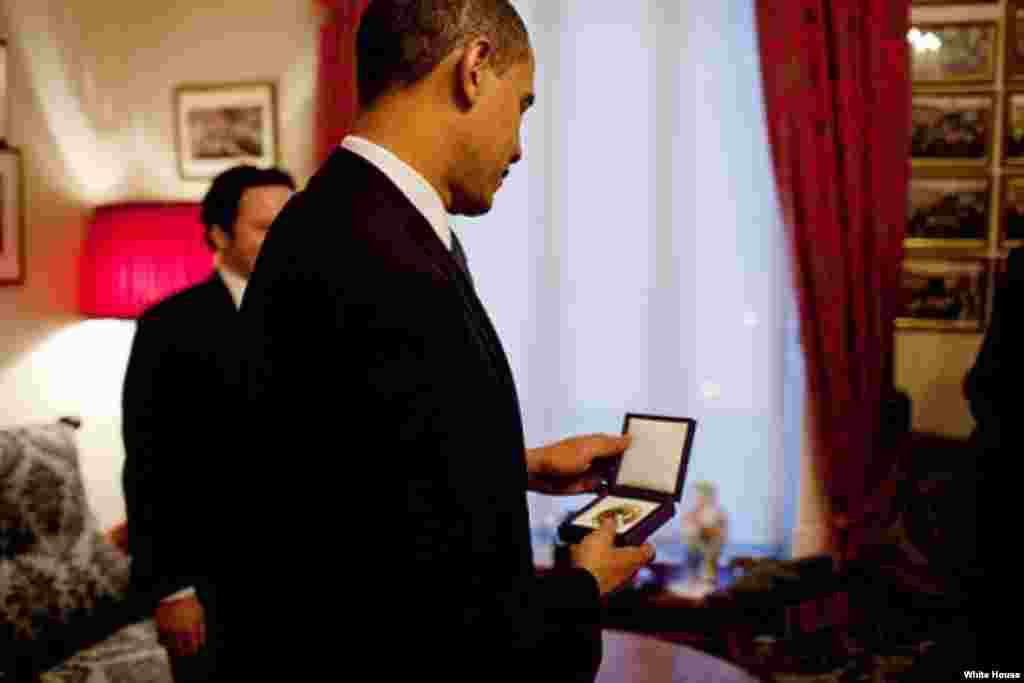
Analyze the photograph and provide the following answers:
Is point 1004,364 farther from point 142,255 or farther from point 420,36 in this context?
point 142,255

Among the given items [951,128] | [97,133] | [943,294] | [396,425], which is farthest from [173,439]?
[951,128]

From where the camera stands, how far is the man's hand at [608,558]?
113 centimetres

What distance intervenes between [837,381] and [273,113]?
8.51ft

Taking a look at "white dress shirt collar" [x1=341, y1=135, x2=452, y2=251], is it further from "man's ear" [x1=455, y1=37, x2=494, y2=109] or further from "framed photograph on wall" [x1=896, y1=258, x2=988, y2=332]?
"framed photograph on wall" [x1=896, y1=258, x2=988, y2=332]

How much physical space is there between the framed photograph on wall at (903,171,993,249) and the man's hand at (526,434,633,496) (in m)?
2.55

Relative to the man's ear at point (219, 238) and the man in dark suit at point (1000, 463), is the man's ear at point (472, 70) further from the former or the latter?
the man in dark suit at point (1000, 463)

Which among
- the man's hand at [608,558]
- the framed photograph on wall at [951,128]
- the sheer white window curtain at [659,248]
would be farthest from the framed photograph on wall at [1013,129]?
the man's hand at [608,558]

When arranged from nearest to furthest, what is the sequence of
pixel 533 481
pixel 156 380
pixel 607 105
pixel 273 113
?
pixel 533 481 → pixel 156 380 → pixel 607 105 → pixel 273 113

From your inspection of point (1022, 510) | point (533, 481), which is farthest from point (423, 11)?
point (1022, 510)

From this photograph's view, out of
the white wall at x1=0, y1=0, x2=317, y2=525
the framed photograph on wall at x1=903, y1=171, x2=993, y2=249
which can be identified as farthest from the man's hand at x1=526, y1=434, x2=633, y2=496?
the white wall at x1=0, y1=0, x2=317, y2=525

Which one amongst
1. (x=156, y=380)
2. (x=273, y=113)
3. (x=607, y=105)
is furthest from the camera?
(x=273, y=113)

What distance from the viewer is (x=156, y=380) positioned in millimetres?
2246

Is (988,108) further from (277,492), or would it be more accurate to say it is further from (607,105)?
(277,492)

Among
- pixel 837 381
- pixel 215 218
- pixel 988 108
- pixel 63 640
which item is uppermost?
pixel 988 108
